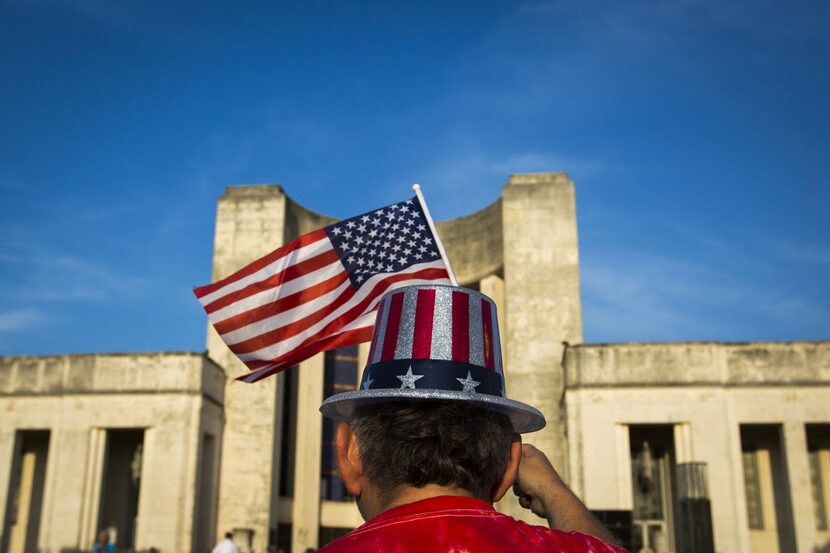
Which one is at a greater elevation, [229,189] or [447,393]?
[229,189]

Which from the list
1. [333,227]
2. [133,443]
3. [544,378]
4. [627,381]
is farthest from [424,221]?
[133,443]

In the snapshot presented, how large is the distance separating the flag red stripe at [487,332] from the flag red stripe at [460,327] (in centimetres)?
5

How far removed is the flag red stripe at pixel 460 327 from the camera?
1896mm

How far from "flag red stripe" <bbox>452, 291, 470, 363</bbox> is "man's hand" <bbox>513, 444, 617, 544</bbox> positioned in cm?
45

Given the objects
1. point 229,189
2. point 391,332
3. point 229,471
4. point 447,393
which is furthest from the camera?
point 229,189

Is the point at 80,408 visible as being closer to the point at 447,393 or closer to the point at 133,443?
the point at 133,443

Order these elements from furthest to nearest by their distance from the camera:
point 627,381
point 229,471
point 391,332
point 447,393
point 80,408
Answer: point 229,471, point 80,408, point 627,381, point 391,332, point 447,393

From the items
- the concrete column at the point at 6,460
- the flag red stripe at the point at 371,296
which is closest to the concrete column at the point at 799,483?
the flag red stripe at the point at 371,296

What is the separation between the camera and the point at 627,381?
25.2 m

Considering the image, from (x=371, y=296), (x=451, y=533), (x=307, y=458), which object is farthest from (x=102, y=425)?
(x=451, y=533)

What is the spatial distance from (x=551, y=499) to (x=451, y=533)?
2.14ft

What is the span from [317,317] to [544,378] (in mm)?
21560

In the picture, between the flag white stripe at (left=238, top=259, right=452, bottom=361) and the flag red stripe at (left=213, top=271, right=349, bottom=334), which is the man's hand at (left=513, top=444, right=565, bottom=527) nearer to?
the flag white stripe at (left=238, top=259, right=452, bottom=361)

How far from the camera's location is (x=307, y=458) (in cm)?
3262
